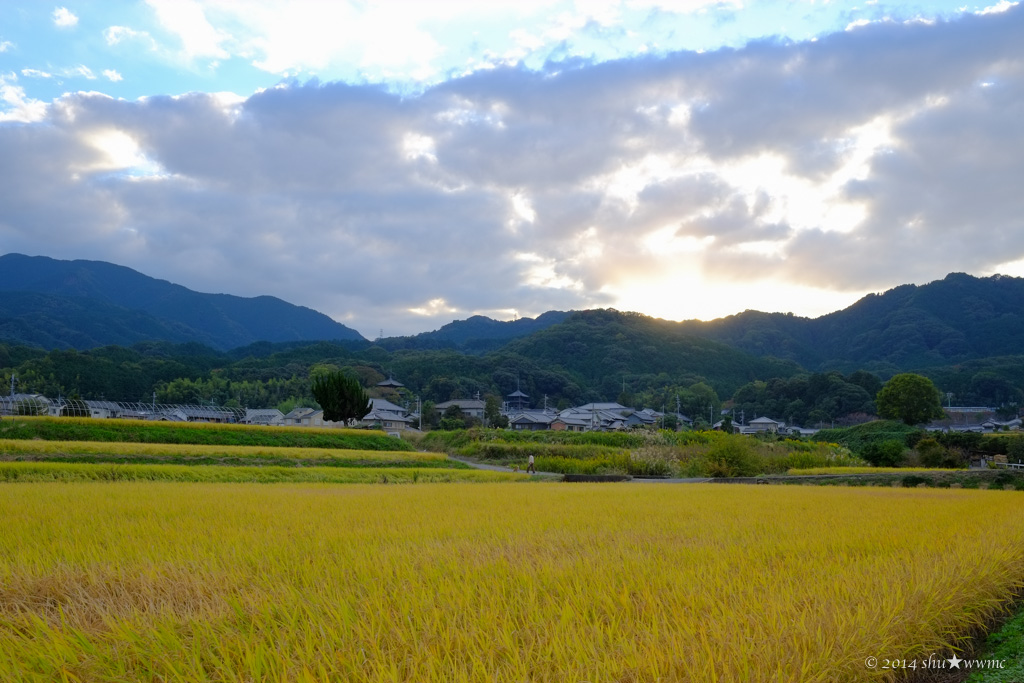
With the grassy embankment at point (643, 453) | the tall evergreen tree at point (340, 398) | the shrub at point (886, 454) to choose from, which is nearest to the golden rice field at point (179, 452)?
the grassy embankment at point (643, 453)

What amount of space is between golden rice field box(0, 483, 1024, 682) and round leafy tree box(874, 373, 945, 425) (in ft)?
157

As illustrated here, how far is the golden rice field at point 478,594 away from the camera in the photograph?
3068 mm

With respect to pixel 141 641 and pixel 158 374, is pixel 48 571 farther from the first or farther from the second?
pixel 158 374

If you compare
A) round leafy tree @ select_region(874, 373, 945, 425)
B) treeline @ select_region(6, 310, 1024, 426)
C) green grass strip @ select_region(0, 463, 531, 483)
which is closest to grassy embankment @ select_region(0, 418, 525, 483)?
green grass strip @ select_region(0, 463, 531, 483)

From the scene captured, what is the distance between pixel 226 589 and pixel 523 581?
6.38ft

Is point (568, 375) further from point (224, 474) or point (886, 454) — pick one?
point (224, 474)

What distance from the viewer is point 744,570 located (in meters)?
5.09

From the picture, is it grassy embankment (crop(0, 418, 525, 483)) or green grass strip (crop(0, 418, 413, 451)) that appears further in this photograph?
green grass strip (crop(0, 418, 413, 451))

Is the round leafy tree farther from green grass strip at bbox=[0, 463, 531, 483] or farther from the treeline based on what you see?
green grass strip at bbox=[0, 463, 531, 483]

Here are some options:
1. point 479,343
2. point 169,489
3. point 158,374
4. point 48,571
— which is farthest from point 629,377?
point 48,571

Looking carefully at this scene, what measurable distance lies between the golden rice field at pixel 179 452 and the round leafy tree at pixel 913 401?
39.3 metres

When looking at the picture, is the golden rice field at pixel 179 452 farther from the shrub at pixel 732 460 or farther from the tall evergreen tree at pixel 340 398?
the tall evergreen tree at pixel 340 398

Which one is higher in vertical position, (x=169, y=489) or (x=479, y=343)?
(x=479, y=343)

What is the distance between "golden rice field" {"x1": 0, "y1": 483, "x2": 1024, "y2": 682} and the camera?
307 centimetres
